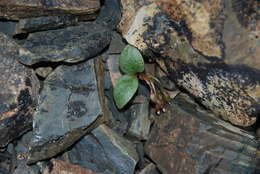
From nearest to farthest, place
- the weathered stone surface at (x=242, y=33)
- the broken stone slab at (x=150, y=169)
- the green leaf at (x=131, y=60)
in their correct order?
the weathered stone surface at (x=242, y=33)
the green leaf at (x=131, y=60)
the broken stone slab at (x=150, y=169)

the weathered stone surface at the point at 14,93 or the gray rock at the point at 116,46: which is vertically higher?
the gray rock at the point at 116,46

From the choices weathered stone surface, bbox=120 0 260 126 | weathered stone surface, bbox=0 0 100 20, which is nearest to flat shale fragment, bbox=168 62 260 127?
weathered stone surface, bbox=120 0 260 126

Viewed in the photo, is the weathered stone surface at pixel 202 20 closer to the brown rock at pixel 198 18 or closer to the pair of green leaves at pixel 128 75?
the brown rock at pixel 198 18

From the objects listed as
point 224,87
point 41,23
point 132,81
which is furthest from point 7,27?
point 224,87

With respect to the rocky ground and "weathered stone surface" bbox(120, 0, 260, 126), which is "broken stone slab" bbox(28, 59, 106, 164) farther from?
"weathered stone surface" bbox(120, 0, 260, 126)

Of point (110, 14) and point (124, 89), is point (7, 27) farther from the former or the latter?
point (124, 89)

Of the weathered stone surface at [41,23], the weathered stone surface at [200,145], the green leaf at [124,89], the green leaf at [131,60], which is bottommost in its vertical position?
the weathered stone surface at [200,145]

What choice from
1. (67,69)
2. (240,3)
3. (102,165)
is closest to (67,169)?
(102,165)

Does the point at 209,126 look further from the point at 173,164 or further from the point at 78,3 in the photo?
the point at 78,3

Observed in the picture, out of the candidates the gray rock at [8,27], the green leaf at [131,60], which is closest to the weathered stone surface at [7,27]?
the gray rock at [8,27]
